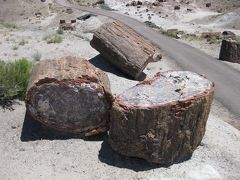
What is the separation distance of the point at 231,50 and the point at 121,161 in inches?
532

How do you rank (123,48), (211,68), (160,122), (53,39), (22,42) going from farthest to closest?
(211,68) → (53,39) → (22,42) → (123,48) → (160,122)

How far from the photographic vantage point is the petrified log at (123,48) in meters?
14.4

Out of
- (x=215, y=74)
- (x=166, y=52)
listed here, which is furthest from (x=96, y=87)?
(x=166, y=52)

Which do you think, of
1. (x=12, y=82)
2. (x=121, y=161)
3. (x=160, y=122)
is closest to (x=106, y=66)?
(x=12, y=82)

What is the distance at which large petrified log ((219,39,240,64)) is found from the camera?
70.8ft

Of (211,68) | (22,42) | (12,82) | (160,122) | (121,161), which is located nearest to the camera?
(160,122)

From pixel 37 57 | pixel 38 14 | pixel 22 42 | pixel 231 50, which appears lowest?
pixel 38 14

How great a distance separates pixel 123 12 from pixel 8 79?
42.9 metres

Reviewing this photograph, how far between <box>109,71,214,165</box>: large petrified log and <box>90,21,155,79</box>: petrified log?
4557 millimetres

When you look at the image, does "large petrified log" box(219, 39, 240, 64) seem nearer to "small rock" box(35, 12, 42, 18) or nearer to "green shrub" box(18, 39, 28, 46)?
"green shrub" box(18, 39, 28, 46)

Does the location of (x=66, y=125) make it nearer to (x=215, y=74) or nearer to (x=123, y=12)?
(x=215, y=74)

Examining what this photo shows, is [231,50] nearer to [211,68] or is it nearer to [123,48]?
[211,68]

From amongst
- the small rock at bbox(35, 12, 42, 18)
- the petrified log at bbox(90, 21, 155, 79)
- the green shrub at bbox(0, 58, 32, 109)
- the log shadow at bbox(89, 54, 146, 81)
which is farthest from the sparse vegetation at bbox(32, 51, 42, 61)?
the small rock at bbox(35, 12, 42, 18)

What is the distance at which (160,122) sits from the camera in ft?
29.7
